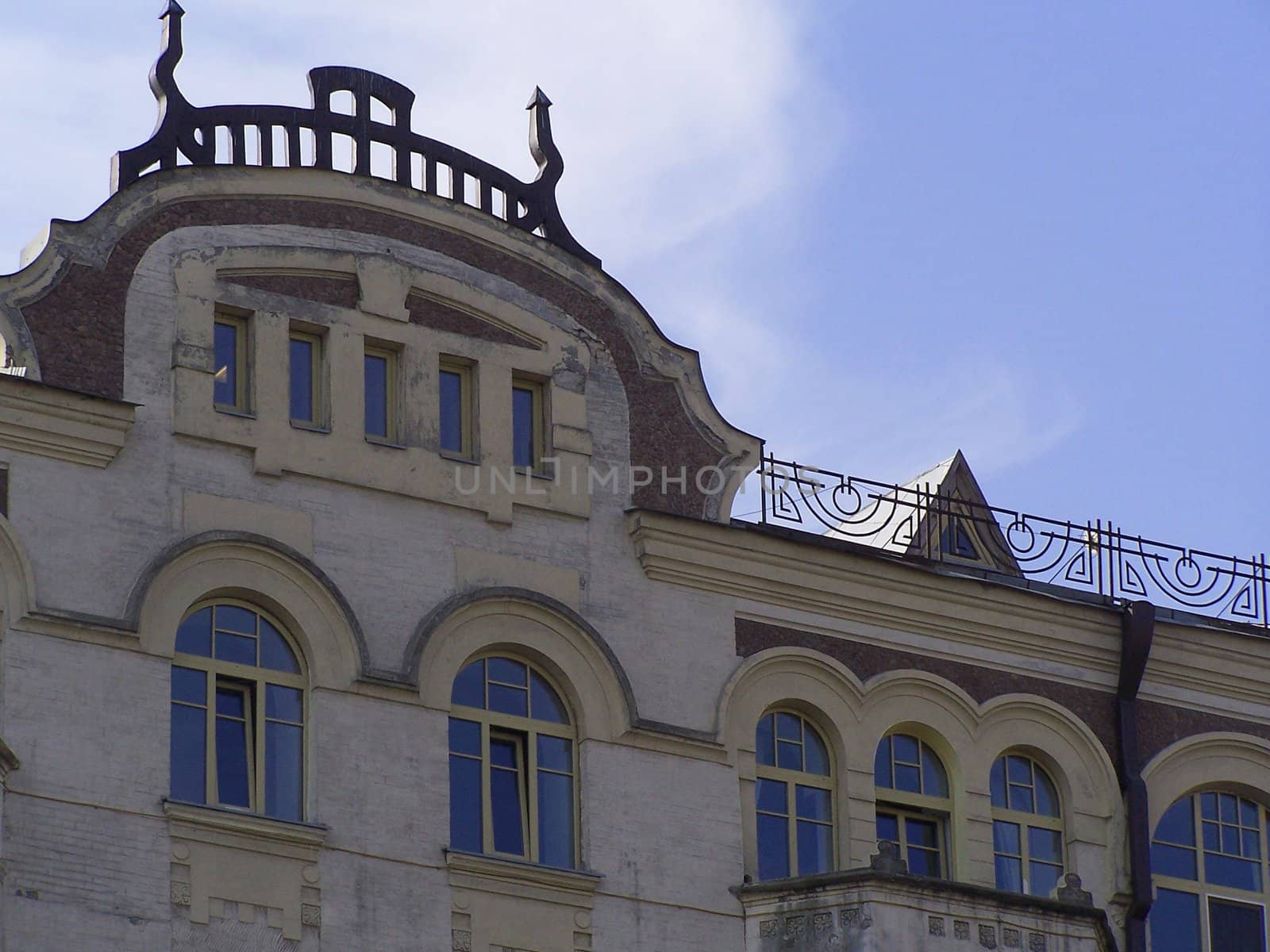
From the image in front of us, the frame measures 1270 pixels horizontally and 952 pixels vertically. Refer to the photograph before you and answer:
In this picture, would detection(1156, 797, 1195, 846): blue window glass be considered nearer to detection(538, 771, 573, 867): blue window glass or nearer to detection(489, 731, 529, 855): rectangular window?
detection(538, 771, 573, 867): blue window glass

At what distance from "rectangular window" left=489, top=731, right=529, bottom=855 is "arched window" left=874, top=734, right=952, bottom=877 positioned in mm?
3287

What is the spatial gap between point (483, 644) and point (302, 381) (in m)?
2.58

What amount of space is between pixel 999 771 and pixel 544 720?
437cm

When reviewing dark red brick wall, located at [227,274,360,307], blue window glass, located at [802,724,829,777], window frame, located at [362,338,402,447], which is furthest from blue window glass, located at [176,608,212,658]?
blue window glass, located at [802,724,829,777]

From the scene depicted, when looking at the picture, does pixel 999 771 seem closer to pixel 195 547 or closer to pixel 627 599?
pixel 627 599

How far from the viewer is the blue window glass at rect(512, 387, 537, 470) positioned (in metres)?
28.0

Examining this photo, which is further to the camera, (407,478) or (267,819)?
(407,478)

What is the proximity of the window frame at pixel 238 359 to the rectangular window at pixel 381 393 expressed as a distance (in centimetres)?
105

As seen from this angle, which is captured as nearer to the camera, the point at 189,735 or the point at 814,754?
the point at 189,735

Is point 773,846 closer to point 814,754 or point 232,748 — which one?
point 814,754

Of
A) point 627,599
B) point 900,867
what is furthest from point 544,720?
point 900,867

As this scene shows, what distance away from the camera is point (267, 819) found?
25.2 metres

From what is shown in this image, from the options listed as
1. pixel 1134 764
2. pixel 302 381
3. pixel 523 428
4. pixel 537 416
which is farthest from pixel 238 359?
pixel 1134 764

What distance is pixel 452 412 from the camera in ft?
91.0
